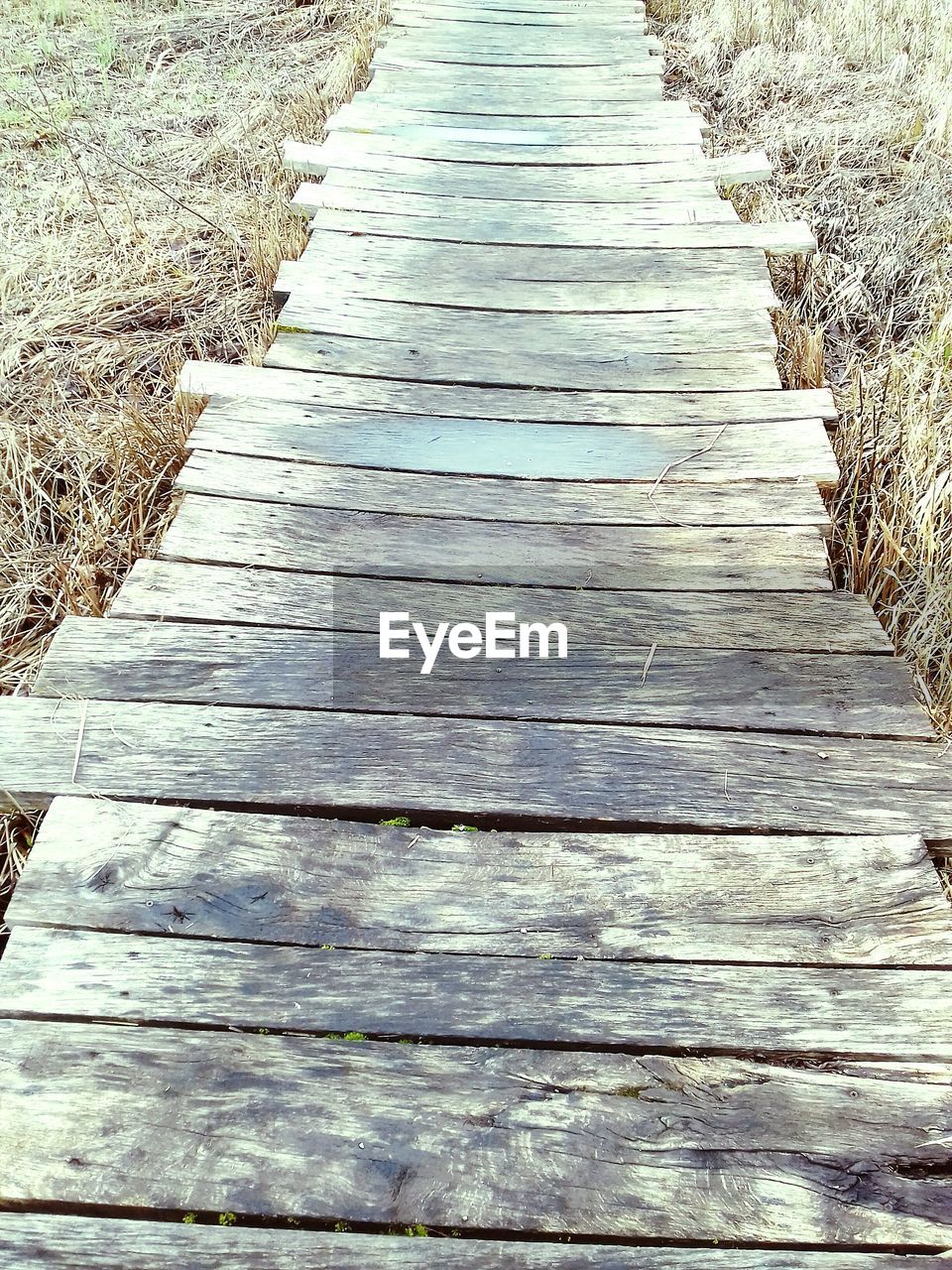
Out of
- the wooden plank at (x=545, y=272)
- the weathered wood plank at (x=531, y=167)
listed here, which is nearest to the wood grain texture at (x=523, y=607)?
the wooden plank at (x=545, y=272)

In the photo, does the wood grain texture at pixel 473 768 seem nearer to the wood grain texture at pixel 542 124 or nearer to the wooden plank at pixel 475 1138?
the wooden plank at pixel 475 1138

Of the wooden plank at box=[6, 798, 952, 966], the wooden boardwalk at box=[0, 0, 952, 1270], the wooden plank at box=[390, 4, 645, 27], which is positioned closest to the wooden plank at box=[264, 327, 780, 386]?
the wooden boardwalk at box=[0, 0, 952, 1270]

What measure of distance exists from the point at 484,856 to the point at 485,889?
0.07 m

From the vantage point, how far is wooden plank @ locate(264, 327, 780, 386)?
2.88 meters

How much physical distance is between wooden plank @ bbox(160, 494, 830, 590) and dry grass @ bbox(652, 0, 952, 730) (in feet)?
1.01

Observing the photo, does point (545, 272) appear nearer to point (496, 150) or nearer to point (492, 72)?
point (496, 150)

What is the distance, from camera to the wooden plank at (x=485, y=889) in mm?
1549

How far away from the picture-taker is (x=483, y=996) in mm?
1477

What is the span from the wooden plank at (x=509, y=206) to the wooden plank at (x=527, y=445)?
143 cm

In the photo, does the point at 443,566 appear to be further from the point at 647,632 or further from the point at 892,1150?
the point at 892,1150

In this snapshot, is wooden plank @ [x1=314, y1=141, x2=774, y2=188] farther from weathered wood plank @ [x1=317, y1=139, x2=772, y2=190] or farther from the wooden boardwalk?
the wooden boardwalk

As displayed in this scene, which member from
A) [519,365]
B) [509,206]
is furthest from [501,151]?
[519,365]

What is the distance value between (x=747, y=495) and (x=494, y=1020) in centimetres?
160

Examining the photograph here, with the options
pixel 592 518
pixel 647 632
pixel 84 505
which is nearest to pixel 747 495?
pixel 592 518
